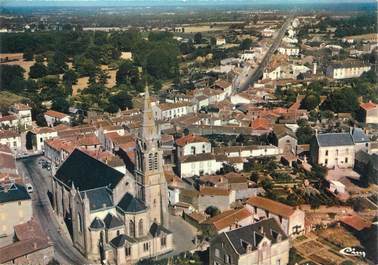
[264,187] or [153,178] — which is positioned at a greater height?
[153,178]

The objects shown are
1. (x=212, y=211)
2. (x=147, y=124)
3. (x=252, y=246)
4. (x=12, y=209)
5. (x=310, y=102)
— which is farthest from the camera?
(x=310, y=102)

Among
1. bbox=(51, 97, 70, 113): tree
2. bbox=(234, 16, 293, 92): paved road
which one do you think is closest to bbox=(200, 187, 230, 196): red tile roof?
bbox=(51, 97, 70, 113): tree

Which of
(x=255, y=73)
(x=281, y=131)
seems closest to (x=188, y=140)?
(x=281, y=131)

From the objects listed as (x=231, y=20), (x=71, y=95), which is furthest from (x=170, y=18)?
(x=71, y=95)

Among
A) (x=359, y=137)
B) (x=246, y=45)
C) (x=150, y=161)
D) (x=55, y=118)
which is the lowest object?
(x=55, y=118)

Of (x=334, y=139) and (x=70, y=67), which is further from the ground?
(x=70, y=67)

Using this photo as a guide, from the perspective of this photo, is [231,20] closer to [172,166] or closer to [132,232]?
[172,166]

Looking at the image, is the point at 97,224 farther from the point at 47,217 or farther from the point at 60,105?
the point at 60,105
